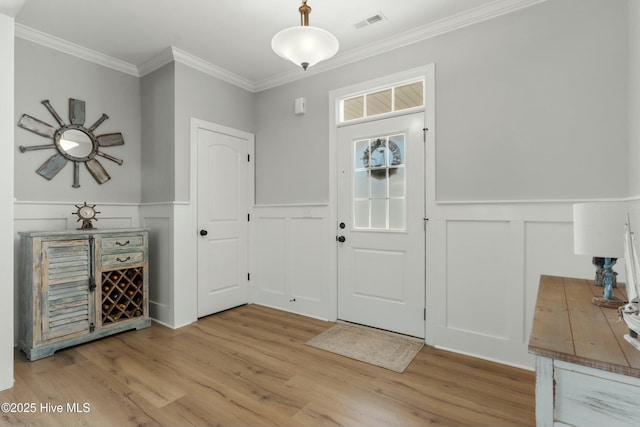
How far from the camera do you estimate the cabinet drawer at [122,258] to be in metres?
2.90

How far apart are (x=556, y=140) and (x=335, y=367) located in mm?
2292

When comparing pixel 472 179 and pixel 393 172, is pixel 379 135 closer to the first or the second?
pixel 393 172

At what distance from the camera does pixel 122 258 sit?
3008 mm

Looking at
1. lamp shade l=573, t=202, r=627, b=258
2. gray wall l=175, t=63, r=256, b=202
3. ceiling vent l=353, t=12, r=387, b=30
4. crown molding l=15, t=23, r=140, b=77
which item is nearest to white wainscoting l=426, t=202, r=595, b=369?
lamp shade l=573, t=202, r=627, b=258

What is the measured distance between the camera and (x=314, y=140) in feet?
11.5

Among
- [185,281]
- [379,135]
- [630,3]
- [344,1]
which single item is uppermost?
[344,1]

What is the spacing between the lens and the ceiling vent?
8.62 feet

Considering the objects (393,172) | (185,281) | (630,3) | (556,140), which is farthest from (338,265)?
(630,3)

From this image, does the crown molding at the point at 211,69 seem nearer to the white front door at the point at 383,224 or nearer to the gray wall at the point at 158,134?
the gray wall at the point at 158,134

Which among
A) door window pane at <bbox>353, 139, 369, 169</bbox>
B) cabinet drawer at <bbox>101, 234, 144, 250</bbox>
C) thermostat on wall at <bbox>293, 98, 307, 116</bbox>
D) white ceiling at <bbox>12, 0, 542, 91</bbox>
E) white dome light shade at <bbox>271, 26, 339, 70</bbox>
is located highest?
white ceiling at <bbox>12, 0, 542, 91</bbox>

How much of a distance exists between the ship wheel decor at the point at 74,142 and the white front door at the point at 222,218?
95 centimetres

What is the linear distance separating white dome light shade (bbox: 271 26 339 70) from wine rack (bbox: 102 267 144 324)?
2494 millimetres

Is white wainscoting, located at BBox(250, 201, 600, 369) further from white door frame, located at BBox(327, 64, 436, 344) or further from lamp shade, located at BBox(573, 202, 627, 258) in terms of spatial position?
lamp shade, located at BBox(573, 202, 627, 258)

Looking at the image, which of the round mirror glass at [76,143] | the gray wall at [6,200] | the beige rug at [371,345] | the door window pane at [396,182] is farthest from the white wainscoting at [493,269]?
the round mirror glass at [76,143]
